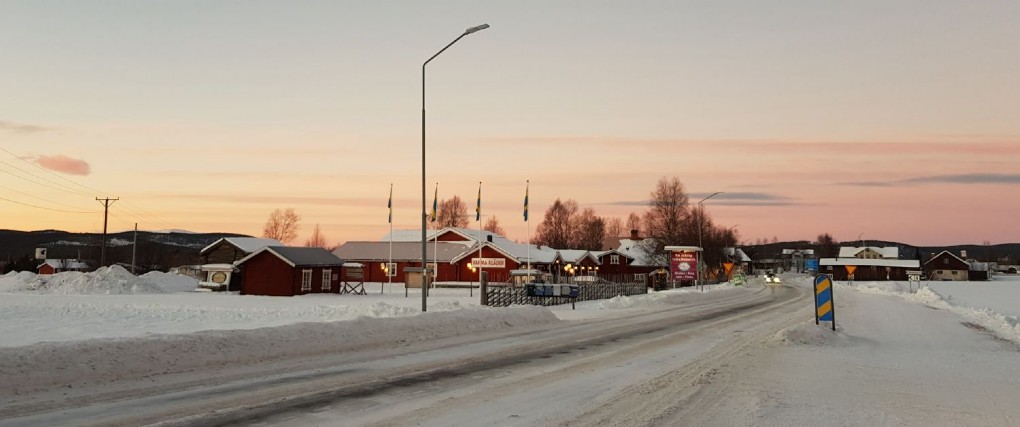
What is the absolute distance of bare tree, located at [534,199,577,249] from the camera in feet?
516

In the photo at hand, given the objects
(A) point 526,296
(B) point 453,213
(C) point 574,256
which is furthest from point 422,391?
(B) point 453,213

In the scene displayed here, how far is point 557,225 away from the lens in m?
159

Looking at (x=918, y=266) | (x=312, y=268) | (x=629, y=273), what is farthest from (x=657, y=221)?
(x=918, y=266)

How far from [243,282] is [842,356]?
51.2 meters

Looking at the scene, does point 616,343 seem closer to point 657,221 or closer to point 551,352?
point 551,352

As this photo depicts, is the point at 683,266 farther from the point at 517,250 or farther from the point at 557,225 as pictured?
the point at 557,225

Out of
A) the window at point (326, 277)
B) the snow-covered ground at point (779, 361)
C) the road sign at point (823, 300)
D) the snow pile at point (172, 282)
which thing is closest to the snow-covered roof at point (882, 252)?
the window at point (326, 277)

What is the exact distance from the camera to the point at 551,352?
14094 mm

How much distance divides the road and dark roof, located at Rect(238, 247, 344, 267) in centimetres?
4261

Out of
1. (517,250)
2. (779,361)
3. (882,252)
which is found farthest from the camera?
(882,252)

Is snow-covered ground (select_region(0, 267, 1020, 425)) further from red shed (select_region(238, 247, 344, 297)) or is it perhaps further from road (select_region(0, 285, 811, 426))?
red shed (select_region(238, 247, 344, 297))

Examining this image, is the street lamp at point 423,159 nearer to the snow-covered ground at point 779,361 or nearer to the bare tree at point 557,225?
the snow-covered ground at point 779,361

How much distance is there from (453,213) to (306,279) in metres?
98.4

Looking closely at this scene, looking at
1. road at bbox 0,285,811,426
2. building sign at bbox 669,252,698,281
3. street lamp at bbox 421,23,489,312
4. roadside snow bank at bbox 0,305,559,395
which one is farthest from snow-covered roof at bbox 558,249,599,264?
road at bbox 0,285,811,426
